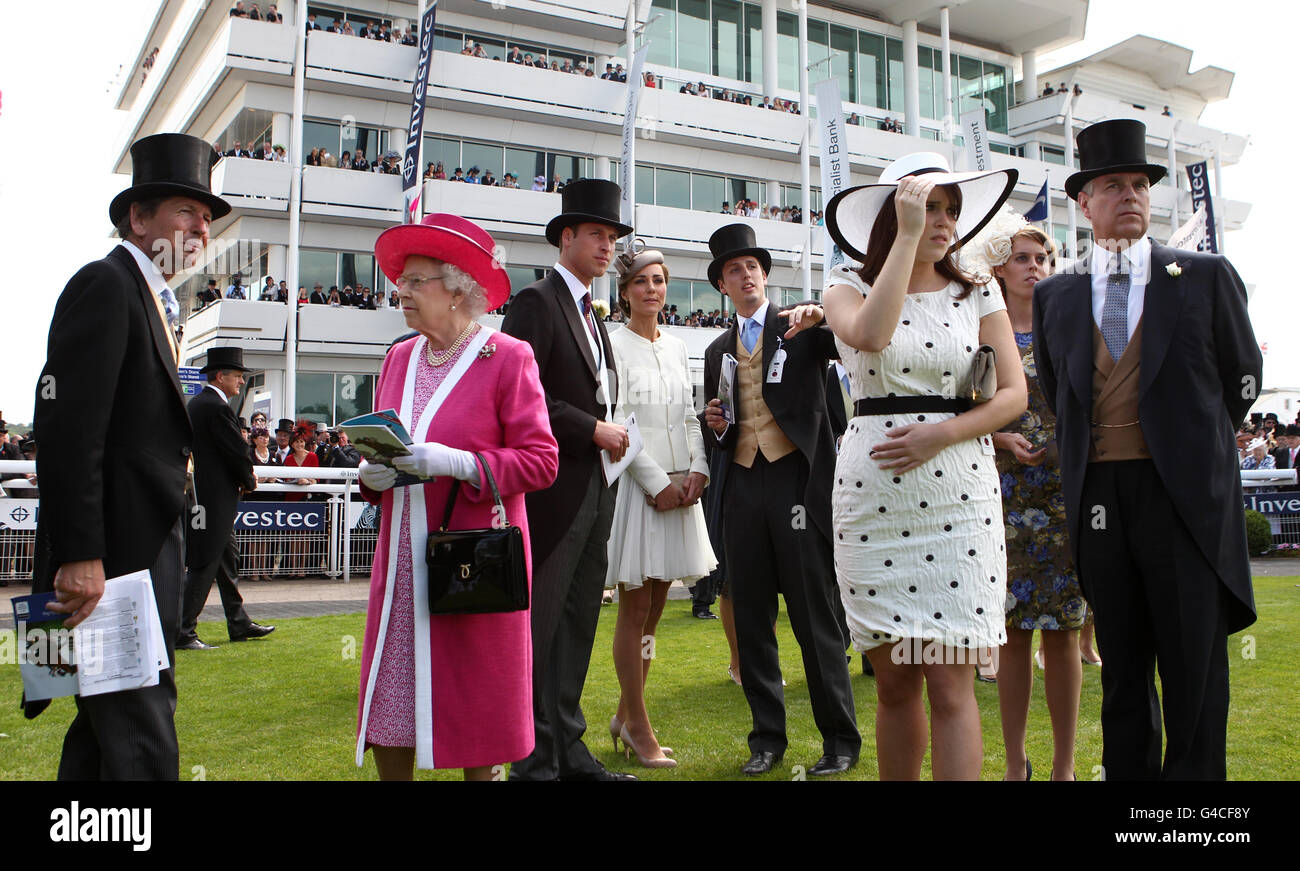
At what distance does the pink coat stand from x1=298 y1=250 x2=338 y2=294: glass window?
27221mm

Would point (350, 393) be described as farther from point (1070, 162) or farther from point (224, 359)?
point (1070, 162)

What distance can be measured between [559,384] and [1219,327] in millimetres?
2499

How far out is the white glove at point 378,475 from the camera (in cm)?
289

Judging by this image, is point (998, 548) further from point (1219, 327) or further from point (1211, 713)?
point (1219, 327)

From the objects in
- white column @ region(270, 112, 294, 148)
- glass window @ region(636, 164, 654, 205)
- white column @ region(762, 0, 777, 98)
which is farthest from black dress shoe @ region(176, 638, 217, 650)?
white column @ region(762, 0, 777, 98)

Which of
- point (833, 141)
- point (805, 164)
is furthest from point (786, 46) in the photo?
point (833, 141)

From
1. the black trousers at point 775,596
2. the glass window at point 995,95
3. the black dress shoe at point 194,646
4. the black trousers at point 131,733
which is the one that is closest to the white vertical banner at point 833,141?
the black dress shoe at point 194,646

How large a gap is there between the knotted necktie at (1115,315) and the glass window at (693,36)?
3434 cm

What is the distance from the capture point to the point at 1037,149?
4272 cm

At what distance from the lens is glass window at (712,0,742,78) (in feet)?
118

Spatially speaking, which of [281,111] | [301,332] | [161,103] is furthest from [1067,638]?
[161,103]

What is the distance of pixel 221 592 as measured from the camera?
8242 millimetres

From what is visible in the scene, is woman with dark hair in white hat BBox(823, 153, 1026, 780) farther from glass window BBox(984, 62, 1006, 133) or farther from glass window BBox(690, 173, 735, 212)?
glass window BBox(984, 62, 1006, 133)

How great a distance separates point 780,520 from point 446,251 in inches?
86.5
